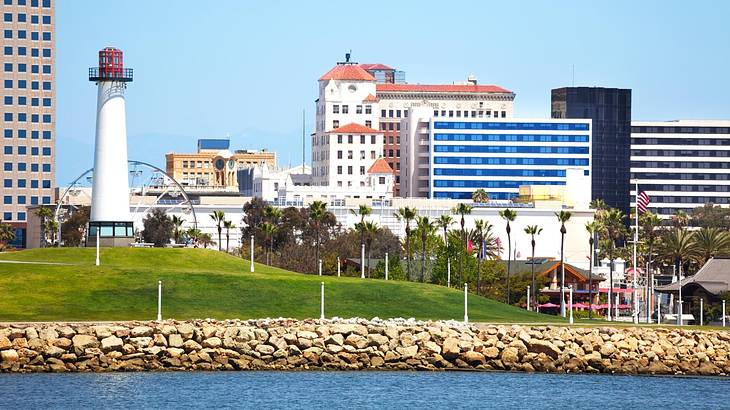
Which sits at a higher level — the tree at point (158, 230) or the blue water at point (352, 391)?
the tree at point (158, 230)

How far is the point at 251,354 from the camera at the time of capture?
8900 cm

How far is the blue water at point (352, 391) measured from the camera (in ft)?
253

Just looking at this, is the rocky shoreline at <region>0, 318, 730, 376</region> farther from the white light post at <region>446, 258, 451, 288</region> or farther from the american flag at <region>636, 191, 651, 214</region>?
the american flag at <region>636, 191, 651, 214</region>

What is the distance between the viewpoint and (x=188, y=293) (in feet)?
333

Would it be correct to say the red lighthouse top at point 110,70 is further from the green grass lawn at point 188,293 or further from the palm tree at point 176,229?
the palm tree at point 176,229

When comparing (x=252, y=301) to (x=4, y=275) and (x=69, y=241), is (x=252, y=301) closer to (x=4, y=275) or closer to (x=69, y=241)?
(x=4, y=275)

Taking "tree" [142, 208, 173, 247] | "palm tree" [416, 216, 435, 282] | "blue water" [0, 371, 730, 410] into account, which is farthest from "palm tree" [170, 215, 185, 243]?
"blue water" [0, 371, 730, 410]

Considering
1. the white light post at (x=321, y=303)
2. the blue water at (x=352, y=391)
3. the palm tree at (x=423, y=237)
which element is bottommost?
the blue water at (x=352, y=391)

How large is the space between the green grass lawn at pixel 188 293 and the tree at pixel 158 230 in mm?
72761

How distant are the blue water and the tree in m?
102

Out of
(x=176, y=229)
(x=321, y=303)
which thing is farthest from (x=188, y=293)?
(x=176, y=229)

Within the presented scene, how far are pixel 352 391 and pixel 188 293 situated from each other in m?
22.0

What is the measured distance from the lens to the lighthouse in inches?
4744

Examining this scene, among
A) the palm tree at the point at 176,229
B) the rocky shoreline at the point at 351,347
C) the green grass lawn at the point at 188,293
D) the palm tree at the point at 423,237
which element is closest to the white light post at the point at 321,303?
the green grass lawn at the point at 188,293
